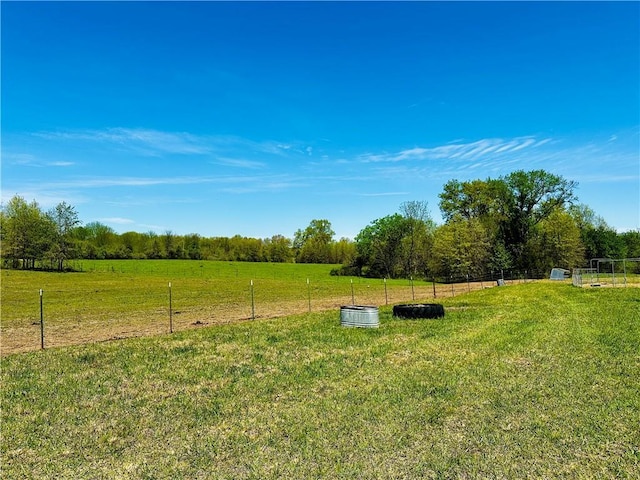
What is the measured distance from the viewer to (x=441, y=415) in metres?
5.13

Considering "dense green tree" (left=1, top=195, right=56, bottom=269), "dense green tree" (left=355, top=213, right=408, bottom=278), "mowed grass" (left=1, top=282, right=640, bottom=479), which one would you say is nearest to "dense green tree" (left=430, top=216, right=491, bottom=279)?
"dense green tree" (left=355, top=213, right=408, bottom=278)

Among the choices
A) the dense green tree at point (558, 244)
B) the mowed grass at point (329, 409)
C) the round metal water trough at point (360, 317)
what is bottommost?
the mowed grass at point (329, 409)

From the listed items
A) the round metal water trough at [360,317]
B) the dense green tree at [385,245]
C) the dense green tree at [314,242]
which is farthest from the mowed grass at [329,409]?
the dense green tree at [314,242]

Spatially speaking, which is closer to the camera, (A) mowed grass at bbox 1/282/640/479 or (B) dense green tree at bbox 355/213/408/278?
(A) mowed grass at bbox 1/282/640/479

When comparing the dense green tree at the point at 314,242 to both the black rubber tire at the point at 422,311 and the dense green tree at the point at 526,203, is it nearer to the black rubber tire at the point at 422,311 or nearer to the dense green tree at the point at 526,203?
the dense green tree at the point at 526,203

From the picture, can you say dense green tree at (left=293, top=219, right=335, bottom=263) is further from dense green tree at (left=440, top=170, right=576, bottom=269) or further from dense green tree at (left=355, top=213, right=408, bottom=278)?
dense green tree at (left=440, top=170, right=576, bottom=269)

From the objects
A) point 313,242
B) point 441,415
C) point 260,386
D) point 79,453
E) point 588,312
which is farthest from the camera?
point 313,242

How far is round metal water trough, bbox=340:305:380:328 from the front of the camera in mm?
11594

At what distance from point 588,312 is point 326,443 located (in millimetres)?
13631

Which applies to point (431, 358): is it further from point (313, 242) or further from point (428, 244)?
point (313, 242)

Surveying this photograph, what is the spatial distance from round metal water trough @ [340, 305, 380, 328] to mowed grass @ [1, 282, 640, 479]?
1674 mm

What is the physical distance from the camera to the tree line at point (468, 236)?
51219mm

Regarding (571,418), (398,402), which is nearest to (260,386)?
(398,402)

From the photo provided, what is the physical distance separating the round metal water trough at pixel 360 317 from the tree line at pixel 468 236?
34493 mm
